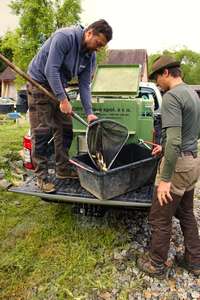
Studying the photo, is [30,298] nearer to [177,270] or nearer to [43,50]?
[177,270]

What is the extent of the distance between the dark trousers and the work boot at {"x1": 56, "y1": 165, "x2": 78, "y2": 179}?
145 cm

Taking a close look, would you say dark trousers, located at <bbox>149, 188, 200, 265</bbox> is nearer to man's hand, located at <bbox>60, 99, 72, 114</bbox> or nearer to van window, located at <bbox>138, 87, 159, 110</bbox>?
man's hand, located at <bbox>60, 99, 72, 114</bbox>

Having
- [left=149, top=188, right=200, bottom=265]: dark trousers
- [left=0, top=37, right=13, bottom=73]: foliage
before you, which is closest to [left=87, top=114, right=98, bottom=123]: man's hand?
[left=149, top=188, right=200, bottom=265]: dark trousers

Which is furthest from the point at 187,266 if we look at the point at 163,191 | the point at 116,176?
the point at 116,176

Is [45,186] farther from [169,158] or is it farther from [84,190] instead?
[169,158]

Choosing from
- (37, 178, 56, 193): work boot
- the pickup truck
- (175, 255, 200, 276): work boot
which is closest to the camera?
(175, 255, 200, 276): work boot

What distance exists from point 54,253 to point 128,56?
46.0 m

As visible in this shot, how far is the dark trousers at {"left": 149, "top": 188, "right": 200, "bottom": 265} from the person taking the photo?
13.3ft

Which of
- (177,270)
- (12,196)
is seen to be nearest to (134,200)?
(177,270)

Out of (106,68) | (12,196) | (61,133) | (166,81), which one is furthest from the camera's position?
(106,68)

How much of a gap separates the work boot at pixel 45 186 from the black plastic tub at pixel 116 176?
37 cm

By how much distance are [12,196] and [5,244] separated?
1864mm

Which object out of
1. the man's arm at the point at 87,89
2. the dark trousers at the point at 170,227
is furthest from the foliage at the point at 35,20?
the dark trousers at the point at 170,227

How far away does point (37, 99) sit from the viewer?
483 centimetres
